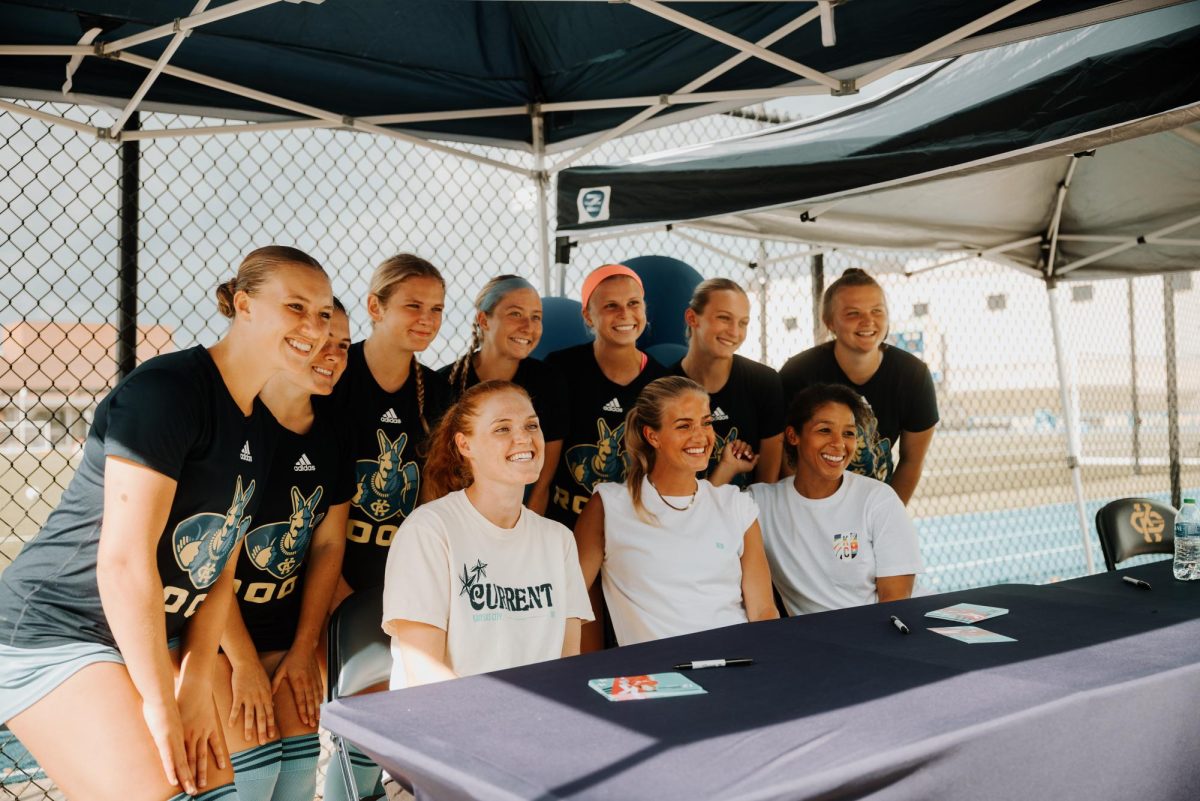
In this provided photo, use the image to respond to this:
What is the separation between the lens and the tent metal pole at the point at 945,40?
2762 mm

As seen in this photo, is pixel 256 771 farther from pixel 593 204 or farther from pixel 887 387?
pixel 887 387

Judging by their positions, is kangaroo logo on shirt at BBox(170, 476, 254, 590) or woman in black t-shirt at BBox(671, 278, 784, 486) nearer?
kangaroo logo on shirt at BBox(170, 476, 254, 590)

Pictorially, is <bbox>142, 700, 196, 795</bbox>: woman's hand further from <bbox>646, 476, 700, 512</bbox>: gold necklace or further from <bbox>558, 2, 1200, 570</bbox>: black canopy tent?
<bbox>558, 2, 1200, 570</bbox>: black canopy tent

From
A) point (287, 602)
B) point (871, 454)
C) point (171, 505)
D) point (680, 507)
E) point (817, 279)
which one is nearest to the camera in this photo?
point (171, 505)

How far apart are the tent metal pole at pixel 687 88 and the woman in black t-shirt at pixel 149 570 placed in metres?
1.94

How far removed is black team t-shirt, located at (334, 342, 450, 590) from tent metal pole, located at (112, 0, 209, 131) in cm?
110

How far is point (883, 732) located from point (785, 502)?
1734 millimetres

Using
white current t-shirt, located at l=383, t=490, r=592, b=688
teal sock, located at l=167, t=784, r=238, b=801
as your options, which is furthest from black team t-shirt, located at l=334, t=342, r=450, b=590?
teal sock, located at l=167, t=784, r=238, b=801

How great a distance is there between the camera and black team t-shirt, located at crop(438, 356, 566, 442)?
3.03 m

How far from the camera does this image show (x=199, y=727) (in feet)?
6.23

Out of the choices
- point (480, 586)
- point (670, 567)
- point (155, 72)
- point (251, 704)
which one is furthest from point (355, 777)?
point (155, 72)

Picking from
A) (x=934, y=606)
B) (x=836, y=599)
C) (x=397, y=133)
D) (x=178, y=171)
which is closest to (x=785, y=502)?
(x=836, y=599)

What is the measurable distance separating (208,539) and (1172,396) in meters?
7.78

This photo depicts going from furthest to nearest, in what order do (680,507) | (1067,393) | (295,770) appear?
(1067,393) < (680,507) < (295,770)
